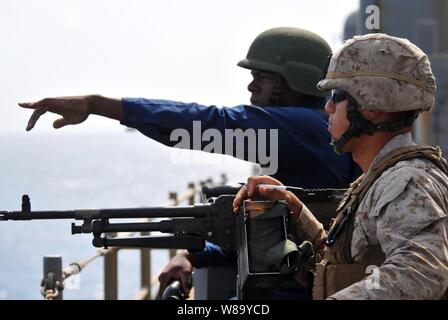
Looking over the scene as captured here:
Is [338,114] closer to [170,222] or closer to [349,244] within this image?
[349,244]

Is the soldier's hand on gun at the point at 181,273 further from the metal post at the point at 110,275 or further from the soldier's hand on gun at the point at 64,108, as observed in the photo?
the metal post at the point at 110,275

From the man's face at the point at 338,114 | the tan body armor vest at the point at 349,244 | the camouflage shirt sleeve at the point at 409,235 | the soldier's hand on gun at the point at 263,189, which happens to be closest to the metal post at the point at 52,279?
the soldier's hand on gun at the point at 263,189

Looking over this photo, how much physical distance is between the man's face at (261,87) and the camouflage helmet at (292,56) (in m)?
0.03

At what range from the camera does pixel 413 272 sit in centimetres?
315

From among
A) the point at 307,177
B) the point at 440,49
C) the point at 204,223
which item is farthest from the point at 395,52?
the point at 440,49

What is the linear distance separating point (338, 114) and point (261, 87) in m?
1.86

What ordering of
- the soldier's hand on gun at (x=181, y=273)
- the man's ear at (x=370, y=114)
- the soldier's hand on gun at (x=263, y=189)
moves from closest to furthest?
1. the man's ear at (x=370, y=114)
2. the soldier's hand on gun at (x=263, y=189)
3. the soldier's hand on gun at (x=181, y=273)

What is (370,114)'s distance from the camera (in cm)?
359

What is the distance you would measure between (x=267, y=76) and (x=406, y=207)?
7.71ft

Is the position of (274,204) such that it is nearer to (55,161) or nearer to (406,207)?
(406,207)

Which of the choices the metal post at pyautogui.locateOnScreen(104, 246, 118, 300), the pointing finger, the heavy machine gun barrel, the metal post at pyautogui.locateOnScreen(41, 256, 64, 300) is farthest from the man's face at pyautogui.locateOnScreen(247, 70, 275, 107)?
the metal post at pyautogui.locateOnScreen(104, 246, 118, 300)

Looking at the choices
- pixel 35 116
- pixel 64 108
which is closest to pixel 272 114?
pixel 64 108

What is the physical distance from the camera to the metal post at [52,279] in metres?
6.84

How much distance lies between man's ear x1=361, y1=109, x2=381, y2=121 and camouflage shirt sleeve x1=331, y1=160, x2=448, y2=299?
0.25m
